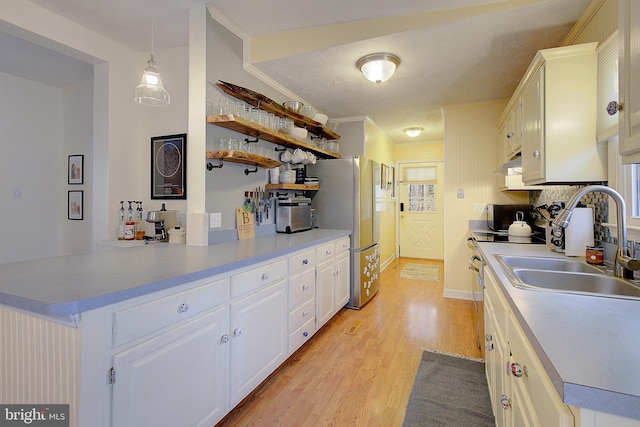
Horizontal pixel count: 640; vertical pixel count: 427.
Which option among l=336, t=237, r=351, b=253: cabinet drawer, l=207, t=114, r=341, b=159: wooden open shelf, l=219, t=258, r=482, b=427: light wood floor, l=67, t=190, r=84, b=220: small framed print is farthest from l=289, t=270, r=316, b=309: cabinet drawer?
l=67, t=190, r=84, b=220: small framed print

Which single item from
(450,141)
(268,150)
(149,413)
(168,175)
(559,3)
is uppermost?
(559,3)

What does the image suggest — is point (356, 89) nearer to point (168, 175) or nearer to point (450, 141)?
point (450, 141)

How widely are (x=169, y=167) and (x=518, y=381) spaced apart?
2.95 m

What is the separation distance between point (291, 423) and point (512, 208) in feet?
10.2

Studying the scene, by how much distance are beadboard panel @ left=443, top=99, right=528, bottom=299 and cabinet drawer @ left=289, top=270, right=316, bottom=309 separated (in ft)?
6.99

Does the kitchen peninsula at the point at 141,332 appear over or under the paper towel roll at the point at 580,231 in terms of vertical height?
under

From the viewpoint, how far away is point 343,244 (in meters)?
3.25

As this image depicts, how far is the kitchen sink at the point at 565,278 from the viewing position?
49.9 inches

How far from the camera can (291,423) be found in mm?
1680

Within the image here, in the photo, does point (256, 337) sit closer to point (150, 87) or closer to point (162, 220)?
point (162, 220)

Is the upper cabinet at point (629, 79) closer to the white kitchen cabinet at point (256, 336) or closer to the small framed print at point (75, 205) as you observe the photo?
the white kitchen cabinet at point (256, 336)

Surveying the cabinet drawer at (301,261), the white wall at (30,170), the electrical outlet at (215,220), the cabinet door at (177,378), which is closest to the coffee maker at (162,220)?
the electrical outlet at (215,220)

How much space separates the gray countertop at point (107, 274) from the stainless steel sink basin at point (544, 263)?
1426mm

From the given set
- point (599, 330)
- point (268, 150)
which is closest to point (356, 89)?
point (268, 150)
